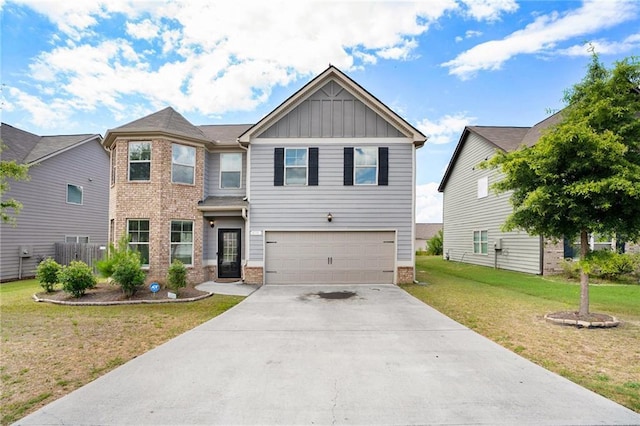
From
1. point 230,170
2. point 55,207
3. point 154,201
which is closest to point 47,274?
point 154,201

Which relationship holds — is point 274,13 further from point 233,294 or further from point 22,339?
point 22,339

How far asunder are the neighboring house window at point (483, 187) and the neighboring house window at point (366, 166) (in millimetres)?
8817

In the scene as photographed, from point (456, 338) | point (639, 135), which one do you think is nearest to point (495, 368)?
point (456, 338)

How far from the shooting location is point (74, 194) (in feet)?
55.9

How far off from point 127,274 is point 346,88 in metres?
9.66

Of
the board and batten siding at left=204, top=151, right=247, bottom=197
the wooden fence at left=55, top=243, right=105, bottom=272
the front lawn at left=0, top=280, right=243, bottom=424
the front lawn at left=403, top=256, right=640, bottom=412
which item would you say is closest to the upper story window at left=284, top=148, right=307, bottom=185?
the board and batten siding at left=204, top=151, right=247, bottom=197

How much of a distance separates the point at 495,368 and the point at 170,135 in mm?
11837

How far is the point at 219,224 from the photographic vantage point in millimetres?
12812

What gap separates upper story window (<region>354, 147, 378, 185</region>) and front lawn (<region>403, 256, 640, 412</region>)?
4243mm

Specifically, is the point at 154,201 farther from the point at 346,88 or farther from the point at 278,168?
the point at 346,88

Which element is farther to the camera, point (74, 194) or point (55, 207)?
point (74, 194)

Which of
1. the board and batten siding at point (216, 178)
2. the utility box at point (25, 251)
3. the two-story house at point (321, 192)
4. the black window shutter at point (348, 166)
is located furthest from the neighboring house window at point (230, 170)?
the utility box at point (25, 251)

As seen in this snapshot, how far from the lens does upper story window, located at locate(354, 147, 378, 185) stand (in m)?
12.2

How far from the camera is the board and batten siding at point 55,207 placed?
14086 mm
